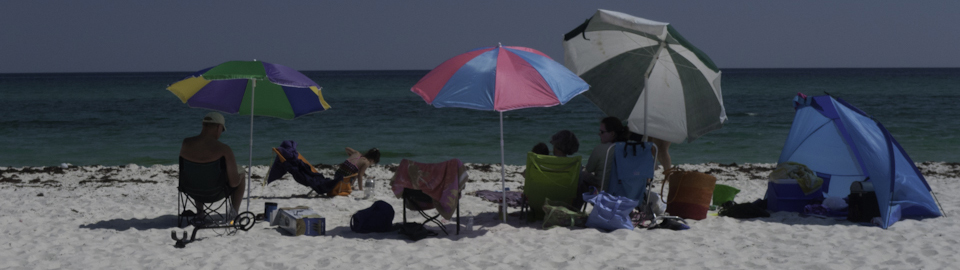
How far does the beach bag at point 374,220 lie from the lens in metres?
5.73

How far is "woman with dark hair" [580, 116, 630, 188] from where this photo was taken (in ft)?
19.4

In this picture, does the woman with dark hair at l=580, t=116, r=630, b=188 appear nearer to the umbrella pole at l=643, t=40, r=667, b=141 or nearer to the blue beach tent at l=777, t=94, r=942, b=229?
the umbrella pole at l=643, t=40, r=667, b=141

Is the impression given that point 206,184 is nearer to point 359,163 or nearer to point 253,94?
point 253,94

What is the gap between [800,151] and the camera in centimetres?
722

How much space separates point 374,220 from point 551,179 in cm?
141

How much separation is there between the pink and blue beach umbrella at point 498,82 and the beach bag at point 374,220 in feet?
3.15

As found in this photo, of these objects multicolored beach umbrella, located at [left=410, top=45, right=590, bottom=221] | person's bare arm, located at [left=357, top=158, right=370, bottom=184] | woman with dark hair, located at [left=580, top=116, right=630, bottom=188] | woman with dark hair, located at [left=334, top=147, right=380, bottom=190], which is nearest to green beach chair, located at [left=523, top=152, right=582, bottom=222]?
woman with dark hair, located at [left=580, top=116, right=630, bottom=188]

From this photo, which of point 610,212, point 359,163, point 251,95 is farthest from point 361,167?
point 610,212

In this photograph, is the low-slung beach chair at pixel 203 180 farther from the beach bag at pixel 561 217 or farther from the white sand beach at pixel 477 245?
the beach bag at pixel 561 217

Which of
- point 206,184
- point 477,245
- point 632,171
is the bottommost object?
point 477,245

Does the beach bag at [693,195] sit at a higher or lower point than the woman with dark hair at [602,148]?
lower

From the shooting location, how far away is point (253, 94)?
6.43 metres

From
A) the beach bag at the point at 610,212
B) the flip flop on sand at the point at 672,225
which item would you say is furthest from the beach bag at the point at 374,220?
the flip flop on sand at the point at 672,225

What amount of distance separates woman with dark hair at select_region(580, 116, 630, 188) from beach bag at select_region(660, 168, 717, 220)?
59 centimetres
